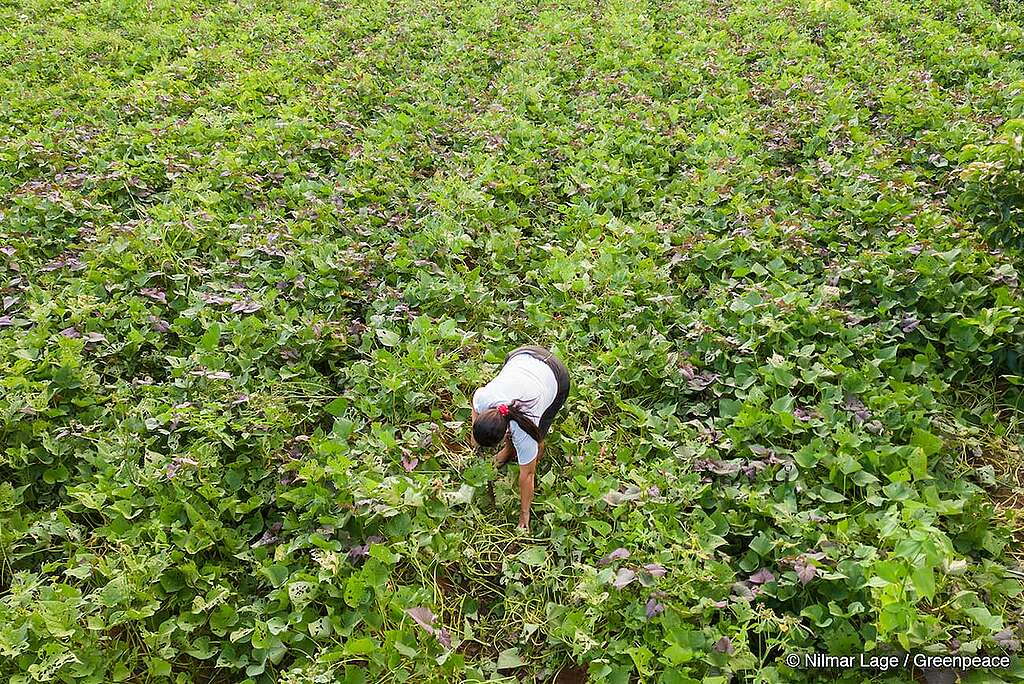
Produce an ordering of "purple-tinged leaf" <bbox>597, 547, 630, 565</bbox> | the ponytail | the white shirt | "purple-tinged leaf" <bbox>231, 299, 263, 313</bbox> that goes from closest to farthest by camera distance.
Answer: "purple-tinged leaf" <bbox>597, 547, 630, 565</bbox> < the ponytail < the white shirt < "purple-tinged leaf" <bbox>231, 299, 263, 313</bbox>

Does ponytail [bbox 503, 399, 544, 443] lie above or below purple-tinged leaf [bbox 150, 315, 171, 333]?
above

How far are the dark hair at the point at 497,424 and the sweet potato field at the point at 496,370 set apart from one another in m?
0.45

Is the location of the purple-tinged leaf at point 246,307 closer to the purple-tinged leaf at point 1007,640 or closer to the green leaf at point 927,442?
the green leaf at point 927,442

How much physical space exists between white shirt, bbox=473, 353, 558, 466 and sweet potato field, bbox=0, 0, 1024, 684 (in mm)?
366

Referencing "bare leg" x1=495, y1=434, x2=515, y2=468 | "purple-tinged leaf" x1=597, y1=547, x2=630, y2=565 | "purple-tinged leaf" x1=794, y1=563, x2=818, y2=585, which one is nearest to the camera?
"purple-tinged leaf" x1=794, y1=563, x2=818, y2=585

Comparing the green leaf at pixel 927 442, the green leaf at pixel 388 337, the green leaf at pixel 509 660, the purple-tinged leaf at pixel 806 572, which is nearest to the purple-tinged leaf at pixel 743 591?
the purple-tinged leaf at pixel 806 572

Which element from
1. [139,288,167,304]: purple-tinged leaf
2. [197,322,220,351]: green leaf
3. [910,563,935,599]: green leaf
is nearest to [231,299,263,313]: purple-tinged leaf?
[197,322,220,351]: green leaf

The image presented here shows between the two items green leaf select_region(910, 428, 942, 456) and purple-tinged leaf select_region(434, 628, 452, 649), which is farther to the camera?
green leaf select_region(910, 428, 942, 456)

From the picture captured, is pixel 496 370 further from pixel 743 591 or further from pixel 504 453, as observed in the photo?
pixel 743 591

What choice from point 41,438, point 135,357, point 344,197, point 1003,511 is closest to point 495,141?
point 344,197

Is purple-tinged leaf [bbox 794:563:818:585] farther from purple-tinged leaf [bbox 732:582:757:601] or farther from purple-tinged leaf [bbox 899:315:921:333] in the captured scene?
purple-tinged leaf [bbox 899:315:921:333]

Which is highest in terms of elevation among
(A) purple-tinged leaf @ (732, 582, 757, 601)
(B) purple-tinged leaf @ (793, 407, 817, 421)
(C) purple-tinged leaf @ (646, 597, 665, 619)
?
(B) purple-tinged leaf @ (793, 407, 817, 421)

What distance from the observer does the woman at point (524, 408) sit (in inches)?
123

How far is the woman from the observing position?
3.13 metres
